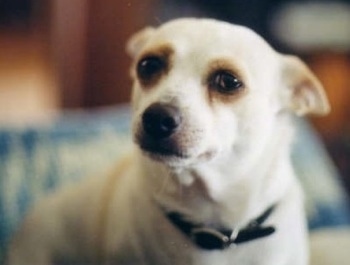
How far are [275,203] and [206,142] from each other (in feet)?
0.18

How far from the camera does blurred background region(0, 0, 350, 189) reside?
42cm

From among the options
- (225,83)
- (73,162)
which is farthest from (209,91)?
(73,162)

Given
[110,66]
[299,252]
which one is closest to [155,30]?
[110,66]

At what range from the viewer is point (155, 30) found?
38cm

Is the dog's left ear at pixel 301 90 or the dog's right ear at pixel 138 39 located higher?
the dog's right ear at pixel 138 39

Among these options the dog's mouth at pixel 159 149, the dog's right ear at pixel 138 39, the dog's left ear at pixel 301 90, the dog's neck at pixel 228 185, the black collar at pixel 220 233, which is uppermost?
the dog's right ear at pixel 138 39

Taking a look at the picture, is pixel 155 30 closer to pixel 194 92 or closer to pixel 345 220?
pixel 194 92

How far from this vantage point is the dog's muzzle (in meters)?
0.34

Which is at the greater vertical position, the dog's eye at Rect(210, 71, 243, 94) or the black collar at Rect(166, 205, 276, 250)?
the dog's eye at Rect(210, 71, 243, 94)

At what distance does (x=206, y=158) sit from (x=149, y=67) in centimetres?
5

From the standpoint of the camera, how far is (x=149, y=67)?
368 millimetres

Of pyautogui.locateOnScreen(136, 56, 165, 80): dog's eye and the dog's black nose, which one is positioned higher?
pyautogui.locateOnScreen(136, 56, 165, 80): dog's eye

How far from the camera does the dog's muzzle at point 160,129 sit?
0.34m

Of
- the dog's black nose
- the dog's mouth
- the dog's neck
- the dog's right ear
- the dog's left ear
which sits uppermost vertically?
the dog's right ear
